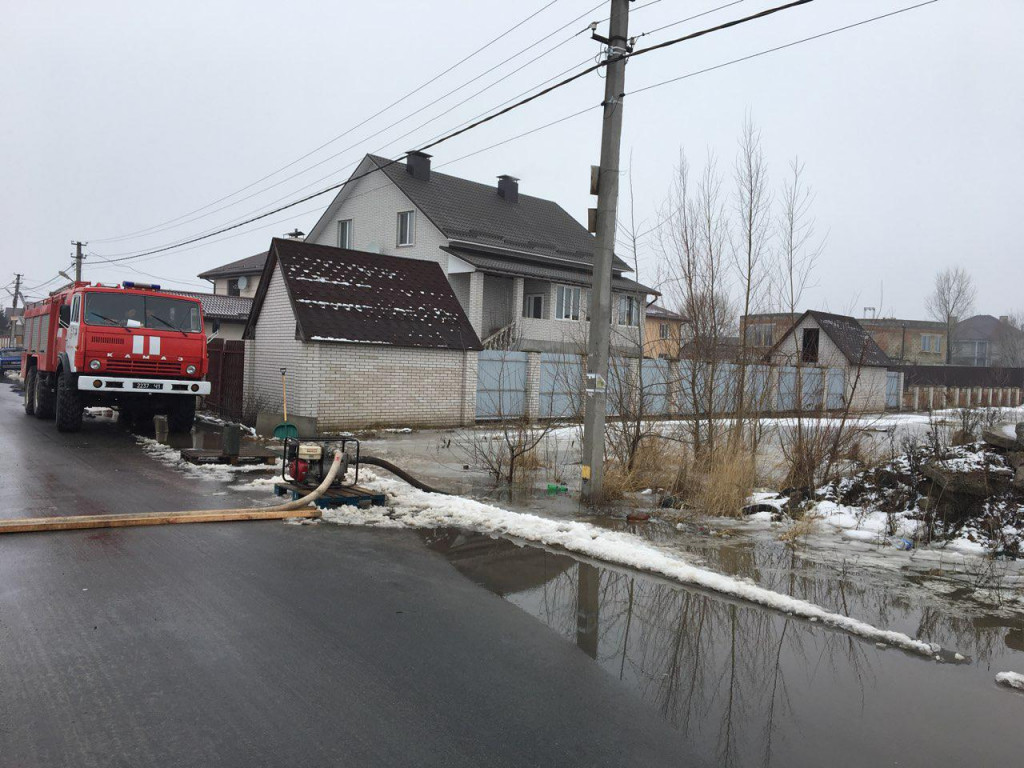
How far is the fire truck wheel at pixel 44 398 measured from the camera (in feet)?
56.9

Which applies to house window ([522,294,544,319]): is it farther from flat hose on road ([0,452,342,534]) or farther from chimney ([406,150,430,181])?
flat hose on road ([0,452,342,534])

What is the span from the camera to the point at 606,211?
9500 mm

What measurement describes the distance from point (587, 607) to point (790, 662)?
1.55m

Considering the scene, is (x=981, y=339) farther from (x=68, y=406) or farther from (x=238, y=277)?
(x=68, y=406)

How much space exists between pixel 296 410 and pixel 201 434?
2.09m

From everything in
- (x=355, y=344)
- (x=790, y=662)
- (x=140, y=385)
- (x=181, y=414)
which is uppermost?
(x=355, y=344)

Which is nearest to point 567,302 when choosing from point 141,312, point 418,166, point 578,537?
point 418,166

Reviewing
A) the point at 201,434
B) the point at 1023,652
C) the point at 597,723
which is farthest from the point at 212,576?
the point at 201,434

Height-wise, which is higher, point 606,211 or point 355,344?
point 606,211

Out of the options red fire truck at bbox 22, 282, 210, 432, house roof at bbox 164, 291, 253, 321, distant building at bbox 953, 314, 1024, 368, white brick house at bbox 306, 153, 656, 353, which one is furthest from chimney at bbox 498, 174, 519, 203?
distant building at bbox 953, 314, 1024, 368

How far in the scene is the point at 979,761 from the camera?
3.60 m

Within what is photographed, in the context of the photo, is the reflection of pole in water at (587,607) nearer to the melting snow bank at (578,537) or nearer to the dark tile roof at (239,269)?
the melting snow bank at (578,537)

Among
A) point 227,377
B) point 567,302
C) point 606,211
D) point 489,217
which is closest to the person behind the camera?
point 606,211

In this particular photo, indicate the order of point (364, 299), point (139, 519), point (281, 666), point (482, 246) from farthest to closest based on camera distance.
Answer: point (482, 246)
point (364, 299)
point (139, 519)
point (281, 666)
